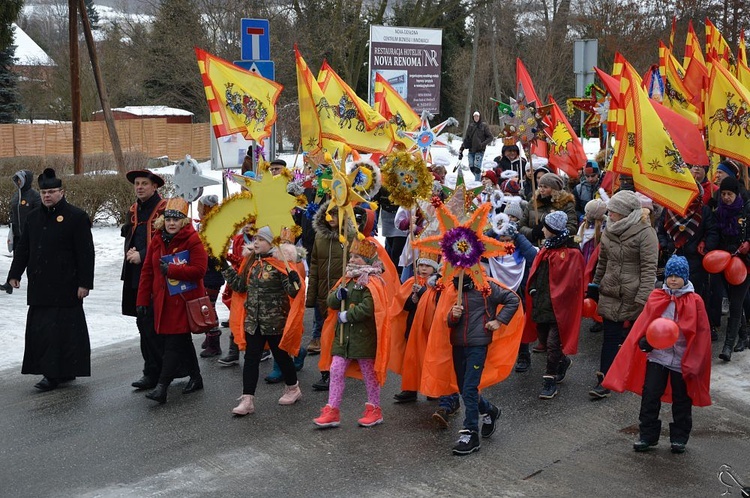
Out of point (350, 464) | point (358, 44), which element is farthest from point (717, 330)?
point (358, 44)

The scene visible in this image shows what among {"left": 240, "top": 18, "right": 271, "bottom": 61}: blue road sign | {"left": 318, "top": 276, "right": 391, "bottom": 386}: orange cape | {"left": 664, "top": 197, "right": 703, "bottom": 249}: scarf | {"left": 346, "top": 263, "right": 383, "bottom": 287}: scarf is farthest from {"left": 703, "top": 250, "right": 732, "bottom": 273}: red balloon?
{"left": 240, "top": 18, "right": 271, "bottom": 61}: blue road sign

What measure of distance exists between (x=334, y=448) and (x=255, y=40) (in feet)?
21.1

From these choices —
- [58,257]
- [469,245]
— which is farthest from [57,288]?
[469,245]

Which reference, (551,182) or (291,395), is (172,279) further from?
(551,182)

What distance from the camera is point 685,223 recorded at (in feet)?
31.3

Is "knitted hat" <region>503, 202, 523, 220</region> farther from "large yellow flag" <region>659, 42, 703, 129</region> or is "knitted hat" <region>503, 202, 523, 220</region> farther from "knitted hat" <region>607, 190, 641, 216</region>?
"large yellow flag" <region>659, 42, 703, 129</region>

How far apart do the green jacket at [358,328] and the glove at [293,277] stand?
433 mm

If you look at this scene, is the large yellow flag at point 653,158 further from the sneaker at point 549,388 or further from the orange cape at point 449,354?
the orange cape at point 449,354

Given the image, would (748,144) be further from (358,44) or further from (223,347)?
(358,44)

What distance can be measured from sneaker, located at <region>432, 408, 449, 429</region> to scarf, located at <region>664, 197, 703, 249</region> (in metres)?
3.57

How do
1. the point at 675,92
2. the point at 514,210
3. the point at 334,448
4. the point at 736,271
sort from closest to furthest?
the point at 334,448 < the point at 736,271 < the point at 514,210 < the point at 675,92

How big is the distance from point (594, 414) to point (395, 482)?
2113mm

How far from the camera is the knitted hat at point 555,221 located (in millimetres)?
8141

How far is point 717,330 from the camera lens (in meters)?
10.0
